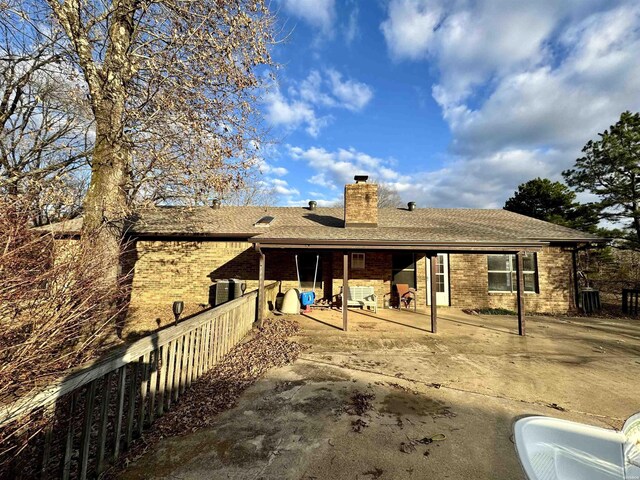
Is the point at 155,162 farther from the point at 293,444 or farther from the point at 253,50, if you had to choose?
the point at 293,444

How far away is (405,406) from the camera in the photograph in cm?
353

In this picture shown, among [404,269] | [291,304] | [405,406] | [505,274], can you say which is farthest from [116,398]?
[505,274]

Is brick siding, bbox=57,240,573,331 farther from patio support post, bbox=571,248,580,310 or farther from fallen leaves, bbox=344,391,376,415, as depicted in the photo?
fallen leaves, bbox=344,391,376,415

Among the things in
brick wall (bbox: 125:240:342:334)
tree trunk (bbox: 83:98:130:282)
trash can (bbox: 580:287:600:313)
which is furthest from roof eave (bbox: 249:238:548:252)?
trash can (bbox: 580:287:600:313)

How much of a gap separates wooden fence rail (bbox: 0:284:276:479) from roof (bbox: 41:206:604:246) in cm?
352

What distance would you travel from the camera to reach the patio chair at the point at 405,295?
991cm

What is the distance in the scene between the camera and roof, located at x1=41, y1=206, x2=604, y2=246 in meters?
7.16

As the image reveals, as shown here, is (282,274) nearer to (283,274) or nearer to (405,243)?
(283,274)

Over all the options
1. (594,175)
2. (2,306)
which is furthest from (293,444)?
(594,175)

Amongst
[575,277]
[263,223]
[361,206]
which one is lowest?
[575,277]

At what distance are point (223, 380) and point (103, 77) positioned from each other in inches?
253

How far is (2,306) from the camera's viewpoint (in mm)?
1989

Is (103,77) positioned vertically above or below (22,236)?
above

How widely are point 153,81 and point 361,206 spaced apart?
671cm
